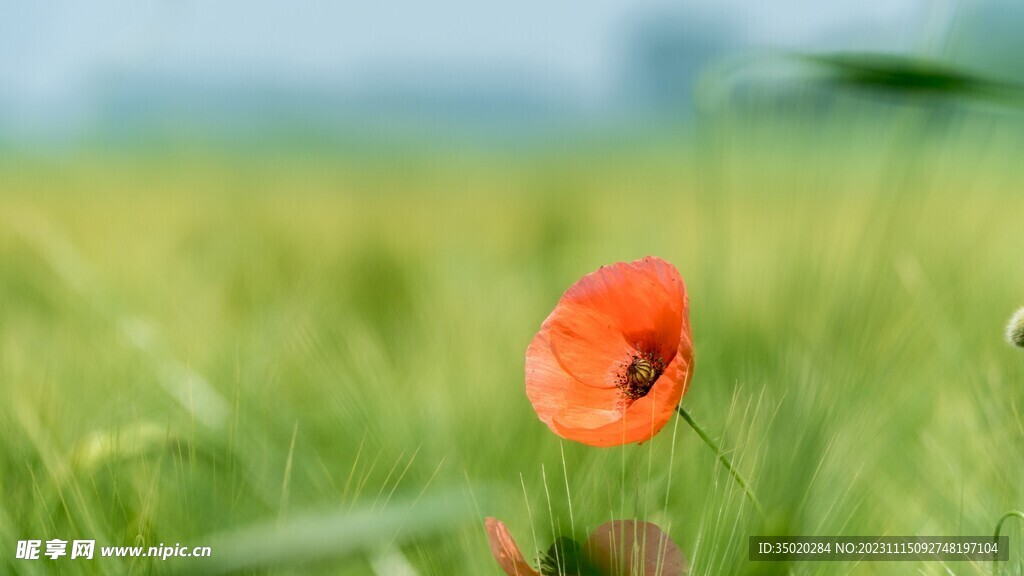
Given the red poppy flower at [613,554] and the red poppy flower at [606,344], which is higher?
the red poppy flower at [606,344]

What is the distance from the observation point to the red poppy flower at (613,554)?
285mm

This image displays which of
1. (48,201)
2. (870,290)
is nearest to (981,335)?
(870,290)

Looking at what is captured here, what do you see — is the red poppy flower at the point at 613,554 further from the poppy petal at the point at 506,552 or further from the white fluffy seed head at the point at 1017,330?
the white fluffy seed head at the point at 1017,330

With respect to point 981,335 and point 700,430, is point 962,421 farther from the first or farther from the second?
point 700,430

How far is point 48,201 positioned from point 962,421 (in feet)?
2.01

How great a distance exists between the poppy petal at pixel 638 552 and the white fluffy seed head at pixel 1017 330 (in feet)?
0.37

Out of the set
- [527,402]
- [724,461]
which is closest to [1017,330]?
[724,461]

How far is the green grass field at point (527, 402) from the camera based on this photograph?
0.32 m

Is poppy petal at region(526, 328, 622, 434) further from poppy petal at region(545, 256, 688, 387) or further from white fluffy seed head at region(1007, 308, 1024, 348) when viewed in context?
white fluffy seed head at region(1007, 308, 1024, 348)

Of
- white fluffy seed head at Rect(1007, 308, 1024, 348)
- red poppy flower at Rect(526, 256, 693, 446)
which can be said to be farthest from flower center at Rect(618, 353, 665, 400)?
white fluffy seed head at Rect(1007, 308, 1024, 348)

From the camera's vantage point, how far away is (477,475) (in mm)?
423

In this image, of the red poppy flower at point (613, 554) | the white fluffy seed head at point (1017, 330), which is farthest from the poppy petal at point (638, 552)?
the white fluffy seed head at point (1017, 330)

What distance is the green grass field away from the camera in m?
0.32

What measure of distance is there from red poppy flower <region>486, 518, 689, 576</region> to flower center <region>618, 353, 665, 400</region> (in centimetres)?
4
